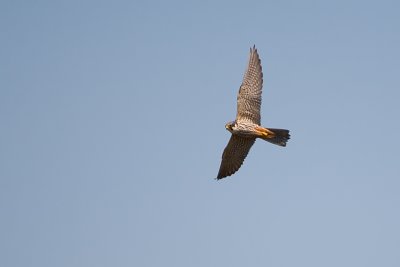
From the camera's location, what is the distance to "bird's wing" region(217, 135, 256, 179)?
2817cm

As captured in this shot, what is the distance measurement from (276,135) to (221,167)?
3458 mm

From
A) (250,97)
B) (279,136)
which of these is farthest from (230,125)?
(279,136)

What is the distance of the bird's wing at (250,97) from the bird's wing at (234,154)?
96cm

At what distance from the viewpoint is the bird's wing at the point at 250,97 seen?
27.7 m

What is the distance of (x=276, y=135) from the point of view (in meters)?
26.5

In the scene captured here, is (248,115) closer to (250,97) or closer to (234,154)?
(250,97)

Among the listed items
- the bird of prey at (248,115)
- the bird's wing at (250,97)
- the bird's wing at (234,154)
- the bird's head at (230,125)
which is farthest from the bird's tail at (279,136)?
the bird's head at (230,125)

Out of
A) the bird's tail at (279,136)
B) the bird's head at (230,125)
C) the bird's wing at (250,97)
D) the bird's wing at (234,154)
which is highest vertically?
the bird's wing at (250,97)

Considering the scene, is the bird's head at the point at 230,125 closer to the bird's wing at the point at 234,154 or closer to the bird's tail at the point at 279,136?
the bird's wing at the point at 234,154

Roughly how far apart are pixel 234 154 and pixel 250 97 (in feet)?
8.39

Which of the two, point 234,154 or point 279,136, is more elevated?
point 279,136

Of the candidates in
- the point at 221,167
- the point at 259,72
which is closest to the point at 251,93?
the point at 259,72

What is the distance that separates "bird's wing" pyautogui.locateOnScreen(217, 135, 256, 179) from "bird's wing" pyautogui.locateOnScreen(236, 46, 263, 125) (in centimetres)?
96

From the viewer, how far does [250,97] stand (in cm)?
→ 2775
